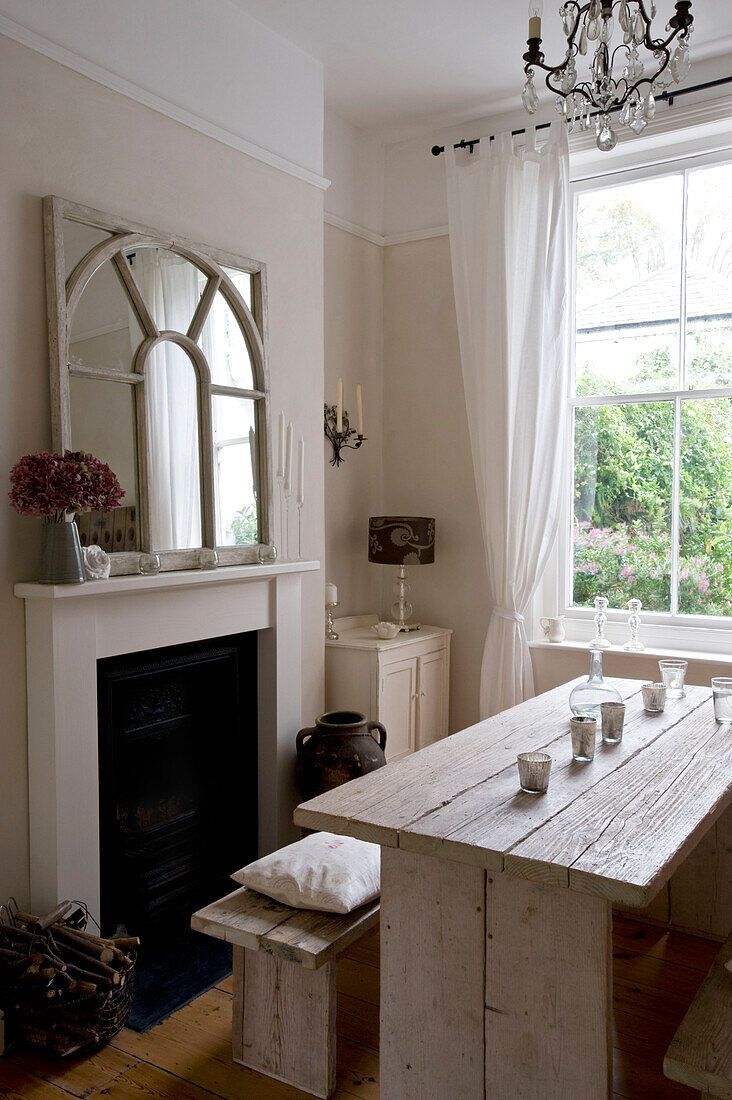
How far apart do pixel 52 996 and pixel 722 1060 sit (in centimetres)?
157

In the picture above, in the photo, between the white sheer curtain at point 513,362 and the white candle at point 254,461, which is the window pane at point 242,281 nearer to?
the white candle at point 254,461

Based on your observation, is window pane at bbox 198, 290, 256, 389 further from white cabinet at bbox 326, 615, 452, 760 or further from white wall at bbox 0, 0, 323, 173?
white cabinet at bbox 326, 615, 452, 760

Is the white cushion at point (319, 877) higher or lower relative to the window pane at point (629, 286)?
lower

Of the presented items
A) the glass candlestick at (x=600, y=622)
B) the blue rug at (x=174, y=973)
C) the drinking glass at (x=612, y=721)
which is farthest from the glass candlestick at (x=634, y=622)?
the blue rug at (x=174, y=973)

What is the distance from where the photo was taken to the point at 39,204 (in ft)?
8.21

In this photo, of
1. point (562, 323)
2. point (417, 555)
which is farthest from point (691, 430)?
point (417, 555)

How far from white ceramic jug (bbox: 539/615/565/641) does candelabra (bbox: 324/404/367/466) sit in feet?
3.99

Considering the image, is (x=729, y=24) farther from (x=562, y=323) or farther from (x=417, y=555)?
(x=417, y=555)

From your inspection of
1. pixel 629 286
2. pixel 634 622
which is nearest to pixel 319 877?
pixel 634 622

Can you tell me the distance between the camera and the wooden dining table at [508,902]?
1.67 m

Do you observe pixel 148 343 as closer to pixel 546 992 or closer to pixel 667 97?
pixel 546 992

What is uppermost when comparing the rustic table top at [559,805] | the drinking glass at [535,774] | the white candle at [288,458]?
the white candle at [288,458]

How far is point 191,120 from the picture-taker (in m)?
2.99

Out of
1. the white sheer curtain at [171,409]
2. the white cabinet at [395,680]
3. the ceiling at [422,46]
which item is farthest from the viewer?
the white cabinet at [395,680]
